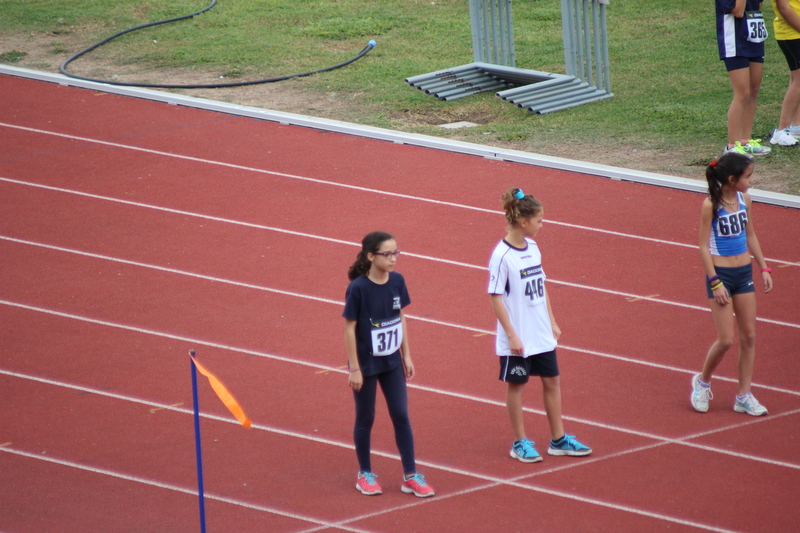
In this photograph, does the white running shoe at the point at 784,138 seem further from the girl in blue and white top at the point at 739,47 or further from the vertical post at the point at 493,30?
the vertical post at the point at 493,30

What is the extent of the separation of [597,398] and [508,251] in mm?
1532

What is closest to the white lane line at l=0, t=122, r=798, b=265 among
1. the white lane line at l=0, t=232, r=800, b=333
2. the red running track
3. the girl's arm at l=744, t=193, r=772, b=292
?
the red running track

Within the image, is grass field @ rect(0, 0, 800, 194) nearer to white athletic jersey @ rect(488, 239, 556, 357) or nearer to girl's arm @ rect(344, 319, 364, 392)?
white athletic jersey @ rect(488, 239, 556, 357)

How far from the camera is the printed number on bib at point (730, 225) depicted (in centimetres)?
646

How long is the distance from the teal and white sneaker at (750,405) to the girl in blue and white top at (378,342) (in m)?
2.14

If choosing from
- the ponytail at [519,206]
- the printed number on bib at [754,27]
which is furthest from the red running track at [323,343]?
the printed number on bib at [754,27]

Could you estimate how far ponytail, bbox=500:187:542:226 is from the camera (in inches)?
234

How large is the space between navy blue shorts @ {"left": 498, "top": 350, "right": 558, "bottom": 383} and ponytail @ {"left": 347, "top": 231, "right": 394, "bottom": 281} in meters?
0.95

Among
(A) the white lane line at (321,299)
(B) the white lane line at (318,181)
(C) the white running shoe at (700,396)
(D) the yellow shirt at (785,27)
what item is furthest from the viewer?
(D) the yellow shirt at (785,27)

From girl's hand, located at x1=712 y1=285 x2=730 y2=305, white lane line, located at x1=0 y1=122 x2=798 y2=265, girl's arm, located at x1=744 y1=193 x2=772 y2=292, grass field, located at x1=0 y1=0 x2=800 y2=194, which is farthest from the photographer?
grass field, located at x1=0 y1=0 x2=800 y2=194

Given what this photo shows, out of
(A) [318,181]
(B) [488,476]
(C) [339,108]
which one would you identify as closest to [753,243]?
(B) [488,476]

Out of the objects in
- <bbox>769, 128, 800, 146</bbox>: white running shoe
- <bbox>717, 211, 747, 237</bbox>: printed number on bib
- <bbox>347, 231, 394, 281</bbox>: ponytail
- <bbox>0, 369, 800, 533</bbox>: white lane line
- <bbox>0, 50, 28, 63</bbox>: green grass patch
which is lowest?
<bbox>0, 369, 800, 533</bbox>: white lane line

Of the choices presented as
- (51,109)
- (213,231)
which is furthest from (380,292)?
(51,109)

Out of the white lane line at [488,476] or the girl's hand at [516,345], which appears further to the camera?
the girl's hand at [516,345]
